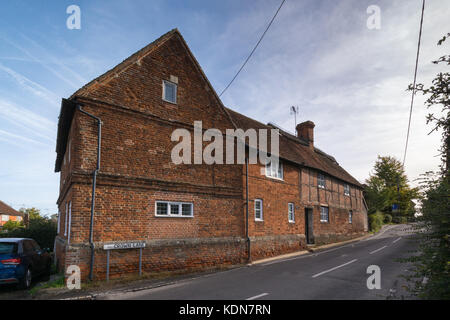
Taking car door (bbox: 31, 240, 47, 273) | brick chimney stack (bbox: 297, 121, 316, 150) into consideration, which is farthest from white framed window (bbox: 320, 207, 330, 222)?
car door (bbox: 31, 240, 47, 273)

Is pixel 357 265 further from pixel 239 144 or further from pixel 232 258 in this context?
pixel 239 144

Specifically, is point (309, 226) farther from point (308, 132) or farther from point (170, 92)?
point (170, 92)

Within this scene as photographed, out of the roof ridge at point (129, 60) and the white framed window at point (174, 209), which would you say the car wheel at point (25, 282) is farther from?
the roof ridge at point (129, 60)

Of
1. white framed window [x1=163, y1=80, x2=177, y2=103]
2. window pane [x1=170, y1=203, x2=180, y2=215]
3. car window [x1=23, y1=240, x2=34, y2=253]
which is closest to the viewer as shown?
car window [x1=23, y1=240, x2=34, y2=253]

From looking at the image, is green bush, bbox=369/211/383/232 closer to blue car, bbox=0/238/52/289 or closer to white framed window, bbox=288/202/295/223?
white framed window, bbox=288/202/295/223

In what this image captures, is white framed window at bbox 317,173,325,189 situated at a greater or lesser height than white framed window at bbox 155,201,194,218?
greater

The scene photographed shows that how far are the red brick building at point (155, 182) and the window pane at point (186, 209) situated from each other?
1.8 inches

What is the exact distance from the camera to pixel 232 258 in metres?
14.7

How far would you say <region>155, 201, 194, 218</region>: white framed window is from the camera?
487 inches

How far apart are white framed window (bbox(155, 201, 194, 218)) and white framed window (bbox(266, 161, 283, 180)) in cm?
692

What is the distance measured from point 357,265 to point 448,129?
9.44m

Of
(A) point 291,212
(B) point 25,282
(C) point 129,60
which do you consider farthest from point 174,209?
(A) point 291,212

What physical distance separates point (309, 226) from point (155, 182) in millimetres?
15080

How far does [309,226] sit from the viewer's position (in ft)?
75.6
